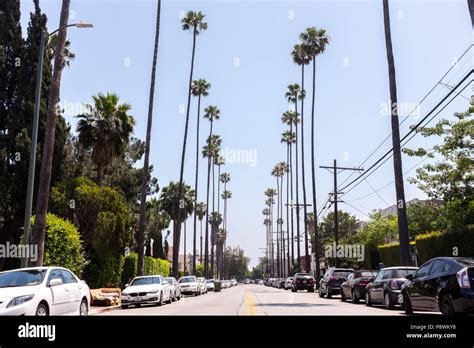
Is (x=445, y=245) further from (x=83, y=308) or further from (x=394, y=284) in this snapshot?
(x=83, y=308)

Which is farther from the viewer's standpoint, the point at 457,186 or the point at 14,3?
the point at 14,3

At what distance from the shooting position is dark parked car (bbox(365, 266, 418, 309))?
712 inches

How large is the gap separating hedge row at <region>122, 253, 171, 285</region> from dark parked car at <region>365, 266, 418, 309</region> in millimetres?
22636

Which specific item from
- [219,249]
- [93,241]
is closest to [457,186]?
[93,241]

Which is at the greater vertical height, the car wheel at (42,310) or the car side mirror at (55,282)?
the car side mirror at (55,282)

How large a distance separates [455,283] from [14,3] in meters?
31.5

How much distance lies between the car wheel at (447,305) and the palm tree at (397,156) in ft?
36.7

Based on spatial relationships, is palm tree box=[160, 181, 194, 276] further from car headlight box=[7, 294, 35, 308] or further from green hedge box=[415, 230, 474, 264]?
car headlight box=[7, 294, 35, 308]

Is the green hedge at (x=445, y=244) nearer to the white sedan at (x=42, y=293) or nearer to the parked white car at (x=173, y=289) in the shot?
the parked white car at (x=173, y=289)

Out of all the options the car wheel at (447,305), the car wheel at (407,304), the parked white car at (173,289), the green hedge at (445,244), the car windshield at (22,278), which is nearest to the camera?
the car wheel at (447,305)

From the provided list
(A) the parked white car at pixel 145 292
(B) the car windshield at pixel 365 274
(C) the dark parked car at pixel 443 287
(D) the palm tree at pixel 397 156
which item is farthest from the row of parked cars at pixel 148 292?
(C) the dark parked car at pixel 443 287

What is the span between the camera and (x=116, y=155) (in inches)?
1411

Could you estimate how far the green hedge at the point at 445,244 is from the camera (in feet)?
80.8
